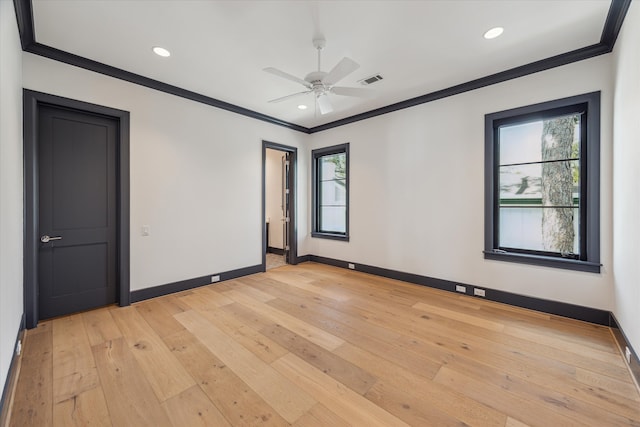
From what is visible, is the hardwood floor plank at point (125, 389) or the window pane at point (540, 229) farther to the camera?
the window pane at point (540, 229)

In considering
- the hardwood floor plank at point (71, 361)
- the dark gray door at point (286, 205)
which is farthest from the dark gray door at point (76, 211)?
the dark gray door at point (286, 205)

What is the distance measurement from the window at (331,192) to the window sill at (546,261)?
248cm

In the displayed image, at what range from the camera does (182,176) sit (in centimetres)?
378

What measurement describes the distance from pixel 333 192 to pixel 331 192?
59mm

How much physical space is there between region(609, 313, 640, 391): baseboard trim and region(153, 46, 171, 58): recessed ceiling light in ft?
16.4

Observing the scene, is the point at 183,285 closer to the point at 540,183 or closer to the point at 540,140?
the point at 540,183

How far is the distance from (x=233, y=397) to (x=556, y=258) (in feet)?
11.8

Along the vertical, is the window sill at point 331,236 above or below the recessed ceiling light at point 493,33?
below

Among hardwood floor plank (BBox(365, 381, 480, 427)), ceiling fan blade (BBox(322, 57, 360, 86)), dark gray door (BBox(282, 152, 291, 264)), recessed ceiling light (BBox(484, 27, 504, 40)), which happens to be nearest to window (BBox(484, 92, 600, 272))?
recessed ceiling light (BBox(484, 27, 504, 40))

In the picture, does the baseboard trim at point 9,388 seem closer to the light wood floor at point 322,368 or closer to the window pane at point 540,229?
the light wood floor at point 322,368

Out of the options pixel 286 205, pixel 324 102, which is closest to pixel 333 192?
pixel 286 205

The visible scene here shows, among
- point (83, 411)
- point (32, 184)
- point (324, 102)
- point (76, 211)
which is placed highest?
point (324, 102)

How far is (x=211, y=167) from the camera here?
412 centimetres

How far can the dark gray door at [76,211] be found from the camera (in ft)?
9.30
